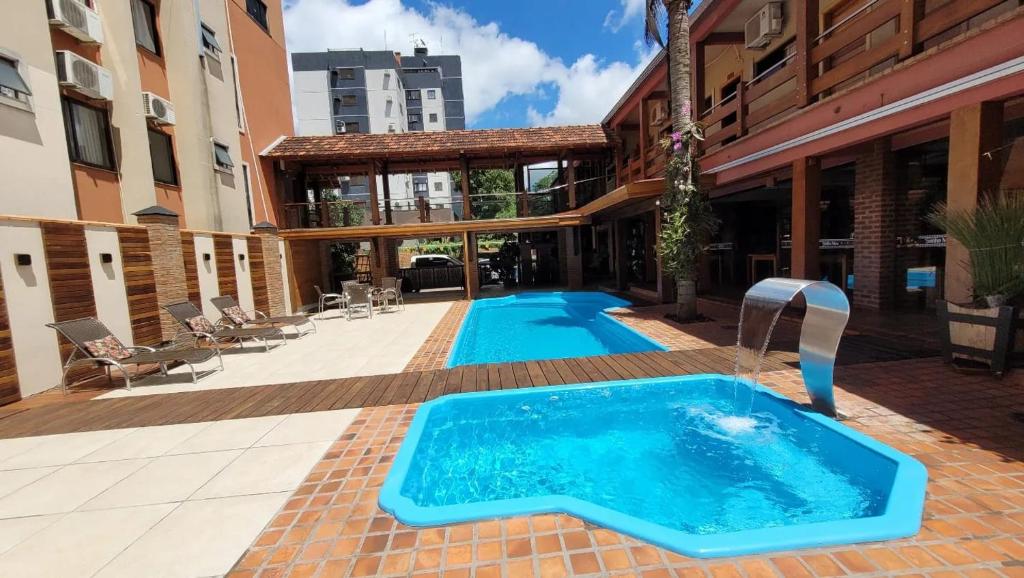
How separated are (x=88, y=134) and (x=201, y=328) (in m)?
4.79

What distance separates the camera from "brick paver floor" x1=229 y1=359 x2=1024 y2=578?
197cm

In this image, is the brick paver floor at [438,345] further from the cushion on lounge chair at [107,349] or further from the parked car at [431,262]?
the parked car at [431,262]

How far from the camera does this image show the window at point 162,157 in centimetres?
966

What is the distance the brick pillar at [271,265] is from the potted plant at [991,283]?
13.2 metres

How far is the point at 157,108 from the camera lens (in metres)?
9.48

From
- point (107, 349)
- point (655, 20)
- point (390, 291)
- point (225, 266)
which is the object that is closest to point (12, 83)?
point (225, 266)

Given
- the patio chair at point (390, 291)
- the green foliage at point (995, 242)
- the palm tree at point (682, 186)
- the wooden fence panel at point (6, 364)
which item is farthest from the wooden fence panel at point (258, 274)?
the green foliage at point (995, 242)

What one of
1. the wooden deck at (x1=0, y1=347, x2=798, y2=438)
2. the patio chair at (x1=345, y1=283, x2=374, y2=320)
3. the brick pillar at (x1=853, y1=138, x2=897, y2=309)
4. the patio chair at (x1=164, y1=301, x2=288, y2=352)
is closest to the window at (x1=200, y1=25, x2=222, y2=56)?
the patio chair at (x1=345, y1=283, x2=374, y2=320)

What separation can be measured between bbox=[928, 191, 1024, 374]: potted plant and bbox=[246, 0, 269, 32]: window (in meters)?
18.2

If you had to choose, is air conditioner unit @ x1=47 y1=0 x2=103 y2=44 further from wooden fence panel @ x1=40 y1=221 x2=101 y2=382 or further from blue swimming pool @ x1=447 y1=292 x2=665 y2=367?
blue swimming pool @ x1=447 y1=292 x2=665 y2=367

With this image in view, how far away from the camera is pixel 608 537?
2.24m

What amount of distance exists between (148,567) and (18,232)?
561cm

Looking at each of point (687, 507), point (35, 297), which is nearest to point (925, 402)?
point (687, 507)

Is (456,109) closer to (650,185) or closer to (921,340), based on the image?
(650,185)
